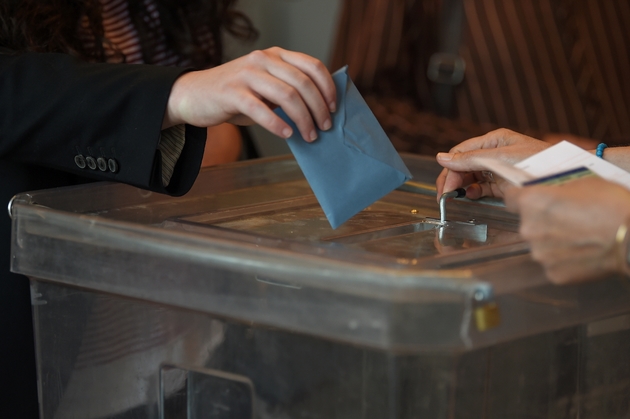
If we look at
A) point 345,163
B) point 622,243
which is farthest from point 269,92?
point 622,243

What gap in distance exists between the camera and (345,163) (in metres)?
0.71

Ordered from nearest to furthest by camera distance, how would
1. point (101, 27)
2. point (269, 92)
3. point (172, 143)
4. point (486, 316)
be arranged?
point (486, 316)
point (269, 92)
point (172, 143)
point (101, 27)

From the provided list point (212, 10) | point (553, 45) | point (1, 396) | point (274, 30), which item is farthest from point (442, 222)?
point (274, 30)

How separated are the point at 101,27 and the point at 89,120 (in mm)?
325

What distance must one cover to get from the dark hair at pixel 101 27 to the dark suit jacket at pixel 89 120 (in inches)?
5.5

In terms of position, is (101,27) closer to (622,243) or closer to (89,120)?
(89,120)

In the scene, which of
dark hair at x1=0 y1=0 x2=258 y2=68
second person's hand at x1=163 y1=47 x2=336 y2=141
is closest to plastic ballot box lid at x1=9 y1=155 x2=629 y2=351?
second person's hand at x1=163 y1=47 x2=336 y2=141

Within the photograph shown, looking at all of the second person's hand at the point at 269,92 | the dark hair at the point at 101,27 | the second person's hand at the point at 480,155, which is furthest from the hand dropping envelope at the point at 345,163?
the dark hair at the point at 101,27

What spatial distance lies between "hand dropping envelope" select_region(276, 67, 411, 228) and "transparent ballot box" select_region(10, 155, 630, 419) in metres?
0.03

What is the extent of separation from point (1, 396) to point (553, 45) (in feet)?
5.41

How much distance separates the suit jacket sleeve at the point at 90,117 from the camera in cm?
78

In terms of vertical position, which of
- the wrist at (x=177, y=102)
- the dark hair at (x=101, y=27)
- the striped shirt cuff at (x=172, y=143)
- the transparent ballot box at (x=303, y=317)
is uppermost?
the dark hair at (x=101, y=27)

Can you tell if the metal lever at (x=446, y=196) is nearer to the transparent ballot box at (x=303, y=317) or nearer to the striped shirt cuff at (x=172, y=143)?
the transparent ballot box at (x=303, y=317)

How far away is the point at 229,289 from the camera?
60 centimetres
